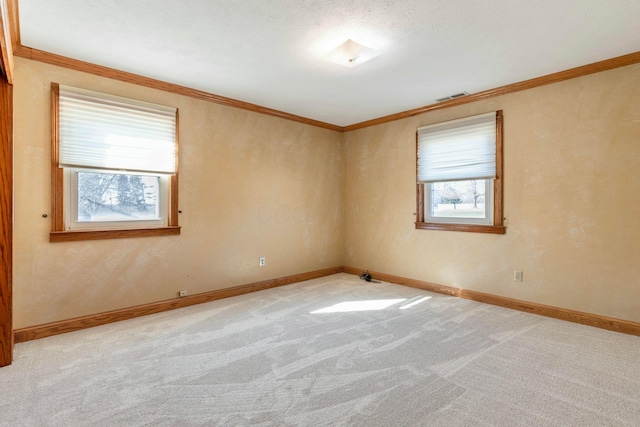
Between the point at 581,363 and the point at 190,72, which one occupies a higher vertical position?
the point at 190,72

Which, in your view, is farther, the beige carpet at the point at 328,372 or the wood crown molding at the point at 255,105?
the wood crown molding at the point at 255,105

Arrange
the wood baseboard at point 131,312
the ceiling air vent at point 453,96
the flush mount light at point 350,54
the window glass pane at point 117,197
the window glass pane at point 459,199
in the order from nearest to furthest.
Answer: the flush mount light at point 350,54
the wood baseboard at point 131,312
the window glass pane at point 117,197
the ceiling air vent at point 453,96
the window glass pane at point 459,199

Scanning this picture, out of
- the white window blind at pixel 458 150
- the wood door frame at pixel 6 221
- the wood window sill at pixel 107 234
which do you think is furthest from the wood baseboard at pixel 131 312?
the white window blind at pixel 458 150

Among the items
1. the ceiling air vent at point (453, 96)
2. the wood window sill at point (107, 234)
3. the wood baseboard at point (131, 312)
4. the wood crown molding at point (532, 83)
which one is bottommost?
the wood baseboard at point (131, 312)

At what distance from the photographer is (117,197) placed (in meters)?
3.37

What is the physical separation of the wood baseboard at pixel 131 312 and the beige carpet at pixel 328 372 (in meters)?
0.10

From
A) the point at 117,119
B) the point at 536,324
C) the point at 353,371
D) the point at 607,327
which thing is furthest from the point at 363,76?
the point at 607,327

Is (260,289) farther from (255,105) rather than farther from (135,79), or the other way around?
(135,79)

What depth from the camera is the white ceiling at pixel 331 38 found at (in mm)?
2217

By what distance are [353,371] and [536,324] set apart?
2.09m

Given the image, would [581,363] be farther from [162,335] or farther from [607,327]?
[162,335]

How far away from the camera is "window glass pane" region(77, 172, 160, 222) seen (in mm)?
3160

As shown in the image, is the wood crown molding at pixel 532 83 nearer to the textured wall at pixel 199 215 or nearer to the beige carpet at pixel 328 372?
the textured wall at pixel 199 215

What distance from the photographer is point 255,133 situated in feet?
14.4
